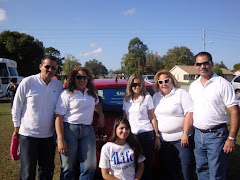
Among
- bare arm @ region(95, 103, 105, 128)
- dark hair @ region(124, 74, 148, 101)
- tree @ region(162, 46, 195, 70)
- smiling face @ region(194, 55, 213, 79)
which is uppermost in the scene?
tree @ region(162, 46, 195, 70)

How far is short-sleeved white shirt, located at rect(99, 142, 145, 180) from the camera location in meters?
2.37

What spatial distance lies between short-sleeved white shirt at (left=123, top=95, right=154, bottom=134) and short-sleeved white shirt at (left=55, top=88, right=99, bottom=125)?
1.80 ft

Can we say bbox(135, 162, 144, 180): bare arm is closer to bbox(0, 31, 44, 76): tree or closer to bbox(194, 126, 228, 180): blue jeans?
bbox(194, 126, 228, 180): blue jeans

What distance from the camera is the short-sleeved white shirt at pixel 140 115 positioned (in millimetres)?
2518

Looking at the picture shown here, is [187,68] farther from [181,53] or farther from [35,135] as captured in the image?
[35,135]

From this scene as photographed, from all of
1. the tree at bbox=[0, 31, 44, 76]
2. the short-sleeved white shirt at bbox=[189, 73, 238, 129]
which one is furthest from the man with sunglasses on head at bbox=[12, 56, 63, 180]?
the tree at bbox=[0, 31, 44, 76]

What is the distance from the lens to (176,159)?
2.61 m

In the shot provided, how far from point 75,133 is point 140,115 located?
84 cm

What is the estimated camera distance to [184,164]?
2525 mm

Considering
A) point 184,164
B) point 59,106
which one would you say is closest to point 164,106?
point 184,164

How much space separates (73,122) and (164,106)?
1.19m

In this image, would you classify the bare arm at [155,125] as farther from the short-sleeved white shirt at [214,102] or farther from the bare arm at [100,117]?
the bare arm at [100,117]

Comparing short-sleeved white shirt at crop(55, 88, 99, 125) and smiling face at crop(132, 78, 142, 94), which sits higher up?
smiling face at crop(132, 78, 142, 94)

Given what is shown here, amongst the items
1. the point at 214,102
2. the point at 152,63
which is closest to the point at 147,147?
the point at 214,102
